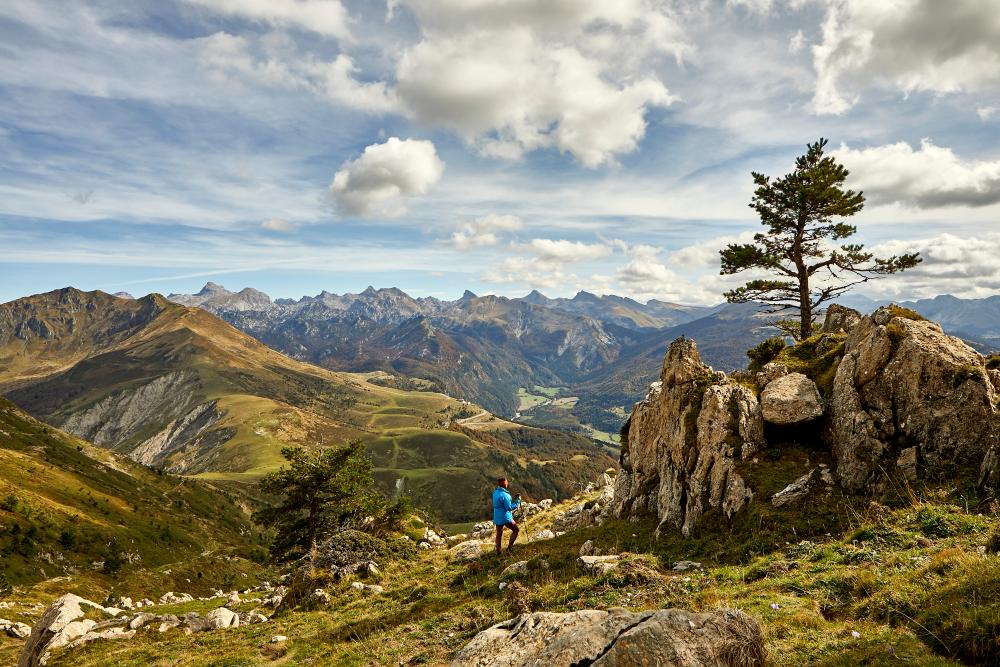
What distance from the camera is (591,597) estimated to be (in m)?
16.8

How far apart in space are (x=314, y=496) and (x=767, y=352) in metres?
44.5

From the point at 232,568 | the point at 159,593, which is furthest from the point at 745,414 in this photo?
the point at 232,568

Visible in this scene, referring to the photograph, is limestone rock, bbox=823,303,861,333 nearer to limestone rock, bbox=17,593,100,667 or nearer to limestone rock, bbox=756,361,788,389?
limestone rock, bbox=756,361,788,389

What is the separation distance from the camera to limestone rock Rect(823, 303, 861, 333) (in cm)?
3831

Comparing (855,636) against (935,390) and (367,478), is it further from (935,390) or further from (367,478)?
(367,478)

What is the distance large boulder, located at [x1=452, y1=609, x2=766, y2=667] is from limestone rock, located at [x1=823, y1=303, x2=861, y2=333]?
122 feet

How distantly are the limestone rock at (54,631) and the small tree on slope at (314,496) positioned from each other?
15690 mm

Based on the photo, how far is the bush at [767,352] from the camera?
113 feet

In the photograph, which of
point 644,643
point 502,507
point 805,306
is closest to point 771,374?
point 805,306

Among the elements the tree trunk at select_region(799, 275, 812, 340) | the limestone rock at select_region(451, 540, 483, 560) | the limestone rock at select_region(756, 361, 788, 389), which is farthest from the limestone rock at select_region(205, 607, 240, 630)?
the tree trunk at select_region(799, 275, 812, 340)

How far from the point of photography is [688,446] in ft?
92.0

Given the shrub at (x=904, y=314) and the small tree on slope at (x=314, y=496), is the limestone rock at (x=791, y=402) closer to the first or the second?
the shrub at (x=904, y=314)

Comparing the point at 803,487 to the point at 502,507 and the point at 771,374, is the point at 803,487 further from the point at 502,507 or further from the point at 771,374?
the point at 502,507

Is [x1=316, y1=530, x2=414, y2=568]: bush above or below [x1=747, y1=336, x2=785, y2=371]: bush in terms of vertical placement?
below
